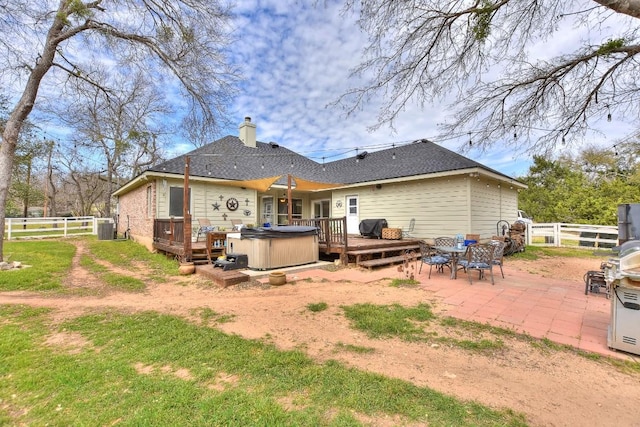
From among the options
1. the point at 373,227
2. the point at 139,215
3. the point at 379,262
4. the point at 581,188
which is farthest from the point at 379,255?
the point at 581,188

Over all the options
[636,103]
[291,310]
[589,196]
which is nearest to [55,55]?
[291,310]

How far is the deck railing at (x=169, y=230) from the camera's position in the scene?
8375mm

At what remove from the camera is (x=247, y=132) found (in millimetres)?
15047

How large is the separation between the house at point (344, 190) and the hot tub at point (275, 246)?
6.91 ft

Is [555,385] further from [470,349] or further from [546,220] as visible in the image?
[546,220]

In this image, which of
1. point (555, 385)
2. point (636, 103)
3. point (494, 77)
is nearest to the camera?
point (555, 385)

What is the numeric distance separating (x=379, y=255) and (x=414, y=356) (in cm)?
583

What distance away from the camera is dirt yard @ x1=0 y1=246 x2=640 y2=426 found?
7.01 feet

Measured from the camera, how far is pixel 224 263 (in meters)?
6.52

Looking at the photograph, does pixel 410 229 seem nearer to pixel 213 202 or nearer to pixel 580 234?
pixel 213 202

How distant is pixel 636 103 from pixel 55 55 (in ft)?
44.4

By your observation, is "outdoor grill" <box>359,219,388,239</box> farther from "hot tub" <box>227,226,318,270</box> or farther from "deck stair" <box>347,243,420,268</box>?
"hot tub" <box>227,226,318,270</box>

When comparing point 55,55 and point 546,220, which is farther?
point 546,220

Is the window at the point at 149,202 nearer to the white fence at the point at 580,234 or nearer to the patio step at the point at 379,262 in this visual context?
the patio step at the point at 379,262
